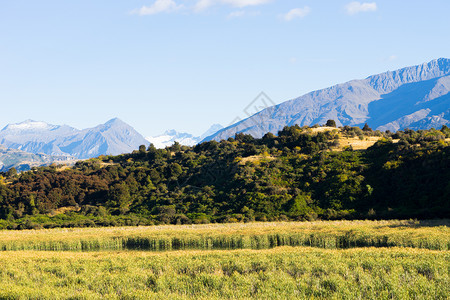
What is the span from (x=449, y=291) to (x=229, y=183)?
232ft

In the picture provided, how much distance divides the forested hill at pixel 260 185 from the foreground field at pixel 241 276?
37711 millimetres

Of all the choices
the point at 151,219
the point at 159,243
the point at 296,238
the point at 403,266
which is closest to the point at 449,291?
the point at 403,266

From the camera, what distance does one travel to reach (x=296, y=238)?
158 feet

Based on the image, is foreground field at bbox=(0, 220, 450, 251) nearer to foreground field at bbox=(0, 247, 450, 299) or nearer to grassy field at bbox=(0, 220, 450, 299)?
grassy field at bbox=(0, 220, 450, 299)

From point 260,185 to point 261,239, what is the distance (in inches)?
1478

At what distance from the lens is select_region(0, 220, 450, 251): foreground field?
137 ft

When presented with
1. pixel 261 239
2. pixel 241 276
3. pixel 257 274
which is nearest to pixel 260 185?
pixel 261 239

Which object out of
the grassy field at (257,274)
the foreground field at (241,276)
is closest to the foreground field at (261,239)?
the grassy field at (257,274)

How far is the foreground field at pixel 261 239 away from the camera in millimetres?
41719

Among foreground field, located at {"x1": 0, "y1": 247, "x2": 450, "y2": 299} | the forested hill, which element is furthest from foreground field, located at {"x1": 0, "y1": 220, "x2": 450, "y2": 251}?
the forested hill

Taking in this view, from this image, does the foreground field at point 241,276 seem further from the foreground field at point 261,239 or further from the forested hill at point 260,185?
the forested hill at point 260,185

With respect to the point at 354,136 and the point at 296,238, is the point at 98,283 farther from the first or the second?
the point at 354,136

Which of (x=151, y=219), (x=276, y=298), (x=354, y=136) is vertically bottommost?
(x=151, y=219)

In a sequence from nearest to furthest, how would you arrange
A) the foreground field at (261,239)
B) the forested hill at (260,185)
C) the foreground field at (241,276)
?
1. the foreground field at (241,276)
2. the foreground field at (261,239)
3. the forested hill at (260,185)
